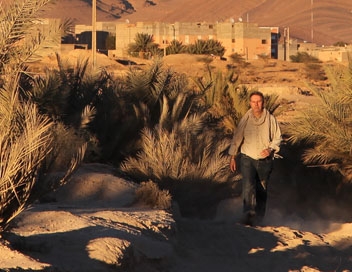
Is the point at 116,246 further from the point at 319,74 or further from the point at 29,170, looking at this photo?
the point at 319,74

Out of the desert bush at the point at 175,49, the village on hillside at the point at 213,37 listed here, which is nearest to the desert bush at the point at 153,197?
the desert bush at the point at 175,49

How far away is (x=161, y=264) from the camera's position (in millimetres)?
9039

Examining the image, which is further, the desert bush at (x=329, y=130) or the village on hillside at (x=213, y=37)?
the village on hillside at (x=213, y=37)

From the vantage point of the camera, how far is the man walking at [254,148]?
11.9 metres

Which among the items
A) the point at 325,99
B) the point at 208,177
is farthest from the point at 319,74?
the point at 208,177

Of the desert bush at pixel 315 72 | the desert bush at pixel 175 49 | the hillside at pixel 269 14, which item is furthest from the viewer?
the hillside at pixel 269 14

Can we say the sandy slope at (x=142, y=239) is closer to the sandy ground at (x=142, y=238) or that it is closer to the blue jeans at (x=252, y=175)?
the sandy ground at (x=142, y=238)

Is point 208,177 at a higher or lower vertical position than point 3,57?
lower

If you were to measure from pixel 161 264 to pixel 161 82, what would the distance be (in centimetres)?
880

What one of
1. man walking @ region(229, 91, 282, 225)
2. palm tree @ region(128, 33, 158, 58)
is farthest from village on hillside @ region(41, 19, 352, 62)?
man walking @ region(229, 91, 282, 225)

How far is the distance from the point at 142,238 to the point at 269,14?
152546 millimetres

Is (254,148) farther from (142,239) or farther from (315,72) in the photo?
(315,72)

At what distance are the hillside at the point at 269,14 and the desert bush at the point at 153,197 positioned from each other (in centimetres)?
13645

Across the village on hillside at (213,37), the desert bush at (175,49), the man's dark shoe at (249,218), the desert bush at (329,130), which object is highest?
the village on hillside at (213,37)
